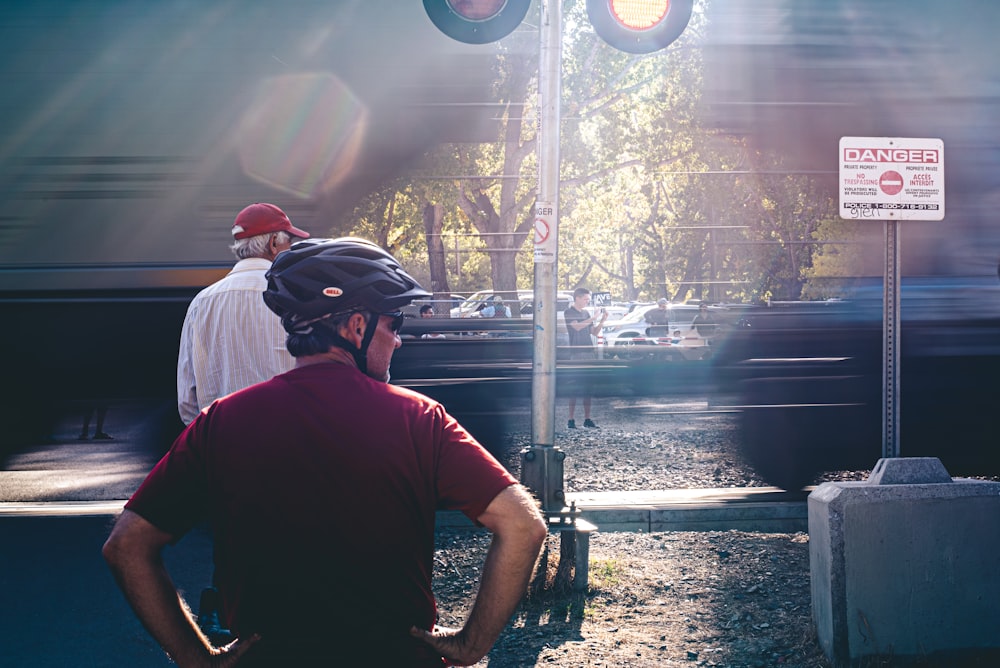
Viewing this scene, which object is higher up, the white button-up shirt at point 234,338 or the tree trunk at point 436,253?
the tree trunk at point 436,253

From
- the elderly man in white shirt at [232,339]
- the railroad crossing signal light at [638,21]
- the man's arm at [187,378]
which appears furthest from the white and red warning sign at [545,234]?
the man's arm at [187,378]

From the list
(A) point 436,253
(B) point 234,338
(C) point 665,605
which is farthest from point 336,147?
(C) point 665,605

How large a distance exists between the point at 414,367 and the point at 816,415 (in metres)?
2.47

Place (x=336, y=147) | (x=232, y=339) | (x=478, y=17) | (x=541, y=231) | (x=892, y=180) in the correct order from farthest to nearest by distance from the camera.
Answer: (x=336, y=147), (x=478, y=17), (x=541, y=231), (x=892, y=180), (x=232, y=339)

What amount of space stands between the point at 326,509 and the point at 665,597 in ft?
12.5

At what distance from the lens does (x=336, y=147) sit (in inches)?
222

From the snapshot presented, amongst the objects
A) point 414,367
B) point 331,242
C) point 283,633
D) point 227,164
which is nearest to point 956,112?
point 414,367

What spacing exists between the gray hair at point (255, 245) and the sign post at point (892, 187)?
2449 mm

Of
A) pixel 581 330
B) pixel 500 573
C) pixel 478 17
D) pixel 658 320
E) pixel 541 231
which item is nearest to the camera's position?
pixel 500 573

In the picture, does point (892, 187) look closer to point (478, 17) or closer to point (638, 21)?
point (638, 21)

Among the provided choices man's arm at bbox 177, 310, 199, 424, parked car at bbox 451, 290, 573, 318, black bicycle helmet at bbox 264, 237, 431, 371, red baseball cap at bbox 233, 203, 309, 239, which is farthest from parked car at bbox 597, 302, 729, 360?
black bicycle helmet at bbox 264, 237, 431, 371

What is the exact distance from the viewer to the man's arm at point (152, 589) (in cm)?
170

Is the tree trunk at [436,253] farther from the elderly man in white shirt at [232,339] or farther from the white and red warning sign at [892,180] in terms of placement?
the white and red warning sign at [892,180]

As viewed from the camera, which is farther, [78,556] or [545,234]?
[78,556]
